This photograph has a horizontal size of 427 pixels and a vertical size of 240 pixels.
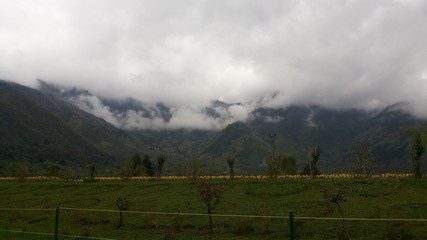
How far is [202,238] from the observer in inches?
1219

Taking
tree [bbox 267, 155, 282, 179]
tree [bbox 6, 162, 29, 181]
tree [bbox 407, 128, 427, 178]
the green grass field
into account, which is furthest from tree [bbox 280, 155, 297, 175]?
tree [bbox 6, 162, 29, 181]

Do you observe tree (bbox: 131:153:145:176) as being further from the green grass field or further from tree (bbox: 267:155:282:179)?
tree (bbox: 267:155:282:179)

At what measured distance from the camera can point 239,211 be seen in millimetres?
39094

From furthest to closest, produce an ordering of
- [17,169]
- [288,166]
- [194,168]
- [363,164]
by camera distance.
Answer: [17,169] < [288,166] < [194,168] < [363,164]

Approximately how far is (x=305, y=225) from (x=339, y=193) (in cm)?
368

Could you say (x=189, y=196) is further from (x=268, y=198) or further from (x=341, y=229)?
(x=341, y=229)

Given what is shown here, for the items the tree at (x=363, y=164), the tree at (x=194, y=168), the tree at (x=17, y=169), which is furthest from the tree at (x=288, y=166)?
the tree at (x=17, y=169)

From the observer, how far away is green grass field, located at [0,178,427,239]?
31.1 metres

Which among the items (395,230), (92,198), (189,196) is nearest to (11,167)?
(92,198)

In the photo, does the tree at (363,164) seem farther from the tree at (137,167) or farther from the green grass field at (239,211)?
the tree at (137,167)

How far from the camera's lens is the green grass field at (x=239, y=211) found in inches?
1223

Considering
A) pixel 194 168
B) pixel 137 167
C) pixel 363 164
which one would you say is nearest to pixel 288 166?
pixel 194 168

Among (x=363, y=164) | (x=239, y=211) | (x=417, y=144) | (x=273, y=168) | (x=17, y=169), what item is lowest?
(x=239, y=211)

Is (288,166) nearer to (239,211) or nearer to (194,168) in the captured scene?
(194,168)
